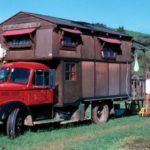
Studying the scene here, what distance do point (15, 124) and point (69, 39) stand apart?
4.10 metres

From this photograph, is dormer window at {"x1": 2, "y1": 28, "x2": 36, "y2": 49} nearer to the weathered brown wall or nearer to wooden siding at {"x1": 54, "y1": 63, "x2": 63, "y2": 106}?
wooden siding at {"x1": 54, "y1": 63, "x2": 63, "y2": 106}

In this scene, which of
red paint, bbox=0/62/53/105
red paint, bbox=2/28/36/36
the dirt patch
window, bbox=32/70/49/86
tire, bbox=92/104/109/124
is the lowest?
the dirt patch

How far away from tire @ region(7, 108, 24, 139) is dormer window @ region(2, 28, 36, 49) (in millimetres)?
3187

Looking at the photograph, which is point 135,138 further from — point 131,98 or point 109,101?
point 131,98

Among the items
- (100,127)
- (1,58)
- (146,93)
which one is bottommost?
(100,127)

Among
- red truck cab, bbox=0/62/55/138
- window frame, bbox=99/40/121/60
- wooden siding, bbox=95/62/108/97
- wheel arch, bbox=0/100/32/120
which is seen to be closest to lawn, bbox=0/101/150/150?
red truck cab, bbox=0/62/55/138

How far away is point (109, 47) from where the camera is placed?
14.5 m

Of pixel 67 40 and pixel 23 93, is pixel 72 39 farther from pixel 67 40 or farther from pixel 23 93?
pixel 23 93

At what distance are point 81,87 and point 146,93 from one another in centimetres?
480

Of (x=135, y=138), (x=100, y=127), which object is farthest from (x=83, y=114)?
(x=135, y=138)

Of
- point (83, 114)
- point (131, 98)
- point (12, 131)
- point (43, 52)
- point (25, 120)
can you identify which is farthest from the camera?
point (131, 98)

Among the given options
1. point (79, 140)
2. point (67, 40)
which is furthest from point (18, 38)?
point (79, 140)

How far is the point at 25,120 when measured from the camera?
10289 millimetres

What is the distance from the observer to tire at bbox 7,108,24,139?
9.52m
